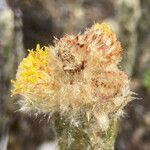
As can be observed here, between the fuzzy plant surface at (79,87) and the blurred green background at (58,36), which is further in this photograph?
the blurred green background at (58,36)

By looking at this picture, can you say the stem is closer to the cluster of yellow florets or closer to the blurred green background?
the cluster of yellow florets

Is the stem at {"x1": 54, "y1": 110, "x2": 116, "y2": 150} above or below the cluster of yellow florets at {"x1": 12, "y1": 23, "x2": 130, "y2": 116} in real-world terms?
below

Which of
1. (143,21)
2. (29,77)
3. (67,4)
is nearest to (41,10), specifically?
(67,4)

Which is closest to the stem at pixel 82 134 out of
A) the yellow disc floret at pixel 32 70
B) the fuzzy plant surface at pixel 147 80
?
the yellow disc floret at pixel 32 70

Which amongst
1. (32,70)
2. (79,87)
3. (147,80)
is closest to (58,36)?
(147,80)

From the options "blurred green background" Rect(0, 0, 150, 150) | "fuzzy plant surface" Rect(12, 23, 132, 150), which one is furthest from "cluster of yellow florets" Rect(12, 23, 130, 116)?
"blurred green background" Rect(0, 0, 150, 150)

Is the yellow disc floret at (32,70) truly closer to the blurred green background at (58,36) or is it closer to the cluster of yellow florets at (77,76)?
the cluster of yellow florets at (77,76)
